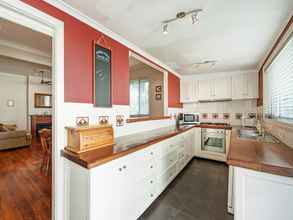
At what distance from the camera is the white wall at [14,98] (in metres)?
5.62

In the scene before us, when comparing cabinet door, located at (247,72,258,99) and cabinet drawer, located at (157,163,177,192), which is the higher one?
cabinet door, located at (247,72,258,99)

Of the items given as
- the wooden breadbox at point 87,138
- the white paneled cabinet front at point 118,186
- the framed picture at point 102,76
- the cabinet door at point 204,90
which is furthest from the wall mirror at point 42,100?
the cabinet door at point 204,90

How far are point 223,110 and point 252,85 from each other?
3.08 ft

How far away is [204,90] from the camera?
4066 mm

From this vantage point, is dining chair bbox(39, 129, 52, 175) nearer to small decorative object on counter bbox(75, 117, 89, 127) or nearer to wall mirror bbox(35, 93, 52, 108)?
small decorative object on counter bbox(75, 117, 89, 127)

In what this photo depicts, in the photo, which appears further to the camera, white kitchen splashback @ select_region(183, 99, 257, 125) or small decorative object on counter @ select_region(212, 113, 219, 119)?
small decorative object on counter @ select_region(212, 113, 219, 119)

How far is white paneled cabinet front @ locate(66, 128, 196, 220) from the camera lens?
1119 mm

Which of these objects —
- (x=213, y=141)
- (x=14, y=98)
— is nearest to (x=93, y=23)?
(x=213, y=141)

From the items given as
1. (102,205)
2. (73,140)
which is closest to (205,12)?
(73,140)

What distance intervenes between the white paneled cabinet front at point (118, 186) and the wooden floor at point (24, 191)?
2.95ft

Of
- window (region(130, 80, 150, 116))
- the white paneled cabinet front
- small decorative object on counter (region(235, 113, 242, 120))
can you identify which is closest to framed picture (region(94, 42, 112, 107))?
the white paneled cabinet front

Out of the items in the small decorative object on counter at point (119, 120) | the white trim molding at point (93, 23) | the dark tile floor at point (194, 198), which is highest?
the white trim molding at point (93, 23)

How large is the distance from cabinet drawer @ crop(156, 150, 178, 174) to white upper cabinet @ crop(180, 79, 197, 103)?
2.17m

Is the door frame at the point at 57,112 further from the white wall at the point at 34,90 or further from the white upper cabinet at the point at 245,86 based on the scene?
the white wall at the point at 34,90
